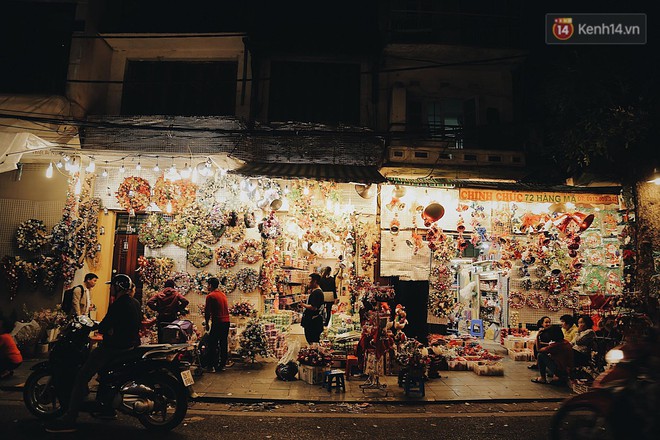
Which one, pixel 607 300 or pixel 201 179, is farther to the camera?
pixel 201 179

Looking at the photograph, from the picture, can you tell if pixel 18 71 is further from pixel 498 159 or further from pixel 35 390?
pixel 498 159

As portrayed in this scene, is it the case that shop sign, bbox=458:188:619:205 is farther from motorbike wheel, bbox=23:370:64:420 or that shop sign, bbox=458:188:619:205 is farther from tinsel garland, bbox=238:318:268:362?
motorbike wheel, bbox=23:370:64:420

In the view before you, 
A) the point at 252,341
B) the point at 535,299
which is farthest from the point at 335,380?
the point at 535,299

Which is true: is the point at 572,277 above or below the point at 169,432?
above

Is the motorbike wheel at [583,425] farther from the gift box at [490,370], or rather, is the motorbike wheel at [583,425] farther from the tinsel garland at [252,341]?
the tinsel garland at [252,341]

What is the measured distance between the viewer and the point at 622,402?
4297mm

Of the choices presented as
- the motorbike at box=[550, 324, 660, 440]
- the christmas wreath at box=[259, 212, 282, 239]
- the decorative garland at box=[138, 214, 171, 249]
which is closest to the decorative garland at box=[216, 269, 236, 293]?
the christmas wreath at box=[259, 212, 282, 239]

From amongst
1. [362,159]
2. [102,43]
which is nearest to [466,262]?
[362,159]

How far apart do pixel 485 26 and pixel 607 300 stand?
8.80m

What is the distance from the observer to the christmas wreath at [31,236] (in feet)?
35.0

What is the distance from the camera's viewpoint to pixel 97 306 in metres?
11.5

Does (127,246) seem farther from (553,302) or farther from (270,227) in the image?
(553,302)

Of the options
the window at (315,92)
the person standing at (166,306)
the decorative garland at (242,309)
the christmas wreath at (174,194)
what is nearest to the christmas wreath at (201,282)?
the decorative garland at (242,309)

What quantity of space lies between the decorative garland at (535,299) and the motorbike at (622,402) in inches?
274
